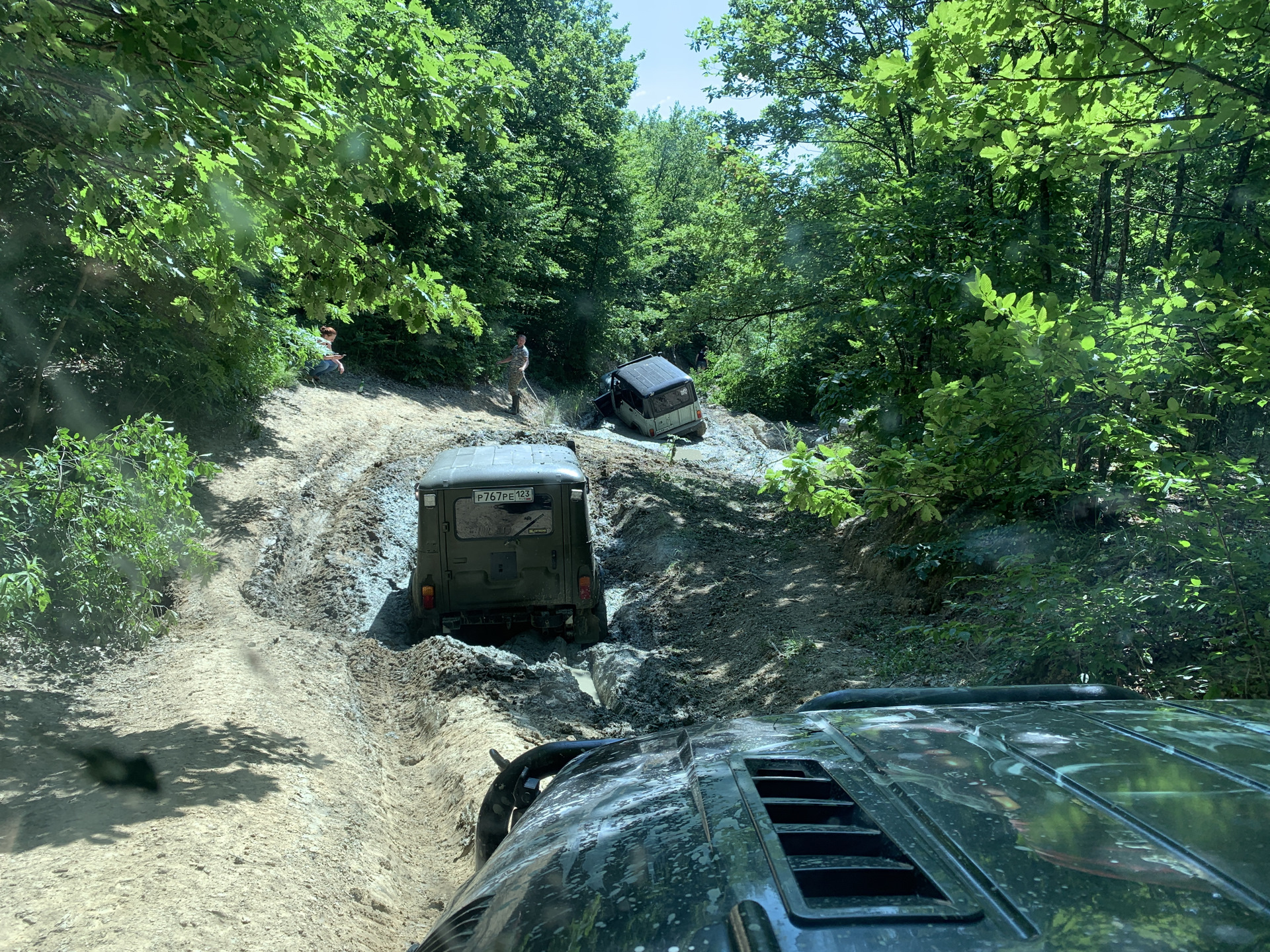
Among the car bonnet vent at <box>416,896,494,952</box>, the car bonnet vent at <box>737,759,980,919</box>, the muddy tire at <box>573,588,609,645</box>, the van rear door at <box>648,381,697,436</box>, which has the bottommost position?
the muddy tire at <box>573,588,609,645</box>

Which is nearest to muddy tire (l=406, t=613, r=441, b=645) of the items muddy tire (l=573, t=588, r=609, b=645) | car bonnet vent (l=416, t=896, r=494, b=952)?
muddy tire (l=573, t=588, r=609, b=645)

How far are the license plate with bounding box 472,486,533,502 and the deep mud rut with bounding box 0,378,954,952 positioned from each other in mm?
1622

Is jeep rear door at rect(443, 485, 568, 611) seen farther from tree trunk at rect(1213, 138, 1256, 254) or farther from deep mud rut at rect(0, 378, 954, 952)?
tree trunk at rect(1213, 138, 1256, 254)

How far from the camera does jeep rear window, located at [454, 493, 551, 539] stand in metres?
8.95

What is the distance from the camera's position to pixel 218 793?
15.5ft

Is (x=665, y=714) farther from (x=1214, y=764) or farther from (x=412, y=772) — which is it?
(x=1214, y=764)

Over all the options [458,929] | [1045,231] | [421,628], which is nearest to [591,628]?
[421,628]

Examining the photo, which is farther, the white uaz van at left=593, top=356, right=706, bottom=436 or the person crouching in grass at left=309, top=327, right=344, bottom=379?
the white uaz van at left=593, top=356, right=706, bottom=436

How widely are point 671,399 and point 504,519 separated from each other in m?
15.8

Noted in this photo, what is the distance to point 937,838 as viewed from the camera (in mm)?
1568

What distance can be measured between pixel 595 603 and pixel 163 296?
7081mm

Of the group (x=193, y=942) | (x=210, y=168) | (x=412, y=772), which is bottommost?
(x=412, y=772)

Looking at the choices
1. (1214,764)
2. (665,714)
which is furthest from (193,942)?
(665,714)

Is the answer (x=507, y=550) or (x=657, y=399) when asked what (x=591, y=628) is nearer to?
(x=507, y=550)
